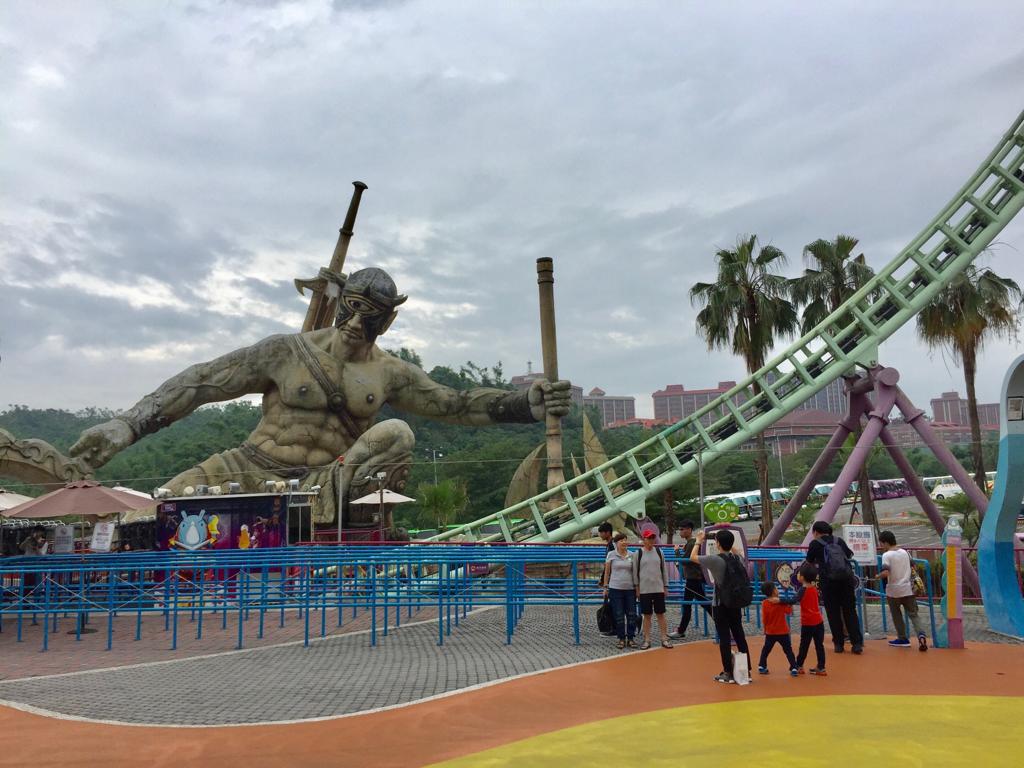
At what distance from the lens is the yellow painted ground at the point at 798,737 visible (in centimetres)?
560

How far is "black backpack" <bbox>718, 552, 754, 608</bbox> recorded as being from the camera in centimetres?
778

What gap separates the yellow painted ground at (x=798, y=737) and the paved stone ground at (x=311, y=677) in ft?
6.57

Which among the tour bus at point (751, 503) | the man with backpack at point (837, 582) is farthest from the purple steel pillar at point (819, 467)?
the tour bus at point (751, 503)

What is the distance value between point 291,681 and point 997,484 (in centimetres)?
944

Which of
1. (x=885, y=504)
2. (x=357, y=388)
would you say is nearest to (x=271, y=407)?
(x=357, y=388)

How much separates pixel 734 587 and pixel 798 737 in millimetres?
1809

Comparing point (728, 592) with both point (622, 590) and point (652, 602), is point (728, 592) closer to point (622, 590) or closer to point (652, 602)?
point (652, 602)

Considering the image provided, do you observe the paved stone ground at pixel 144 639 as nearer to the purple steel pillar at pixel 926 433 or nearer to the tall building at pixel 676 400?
the purple steel pillar at pixel 926 433

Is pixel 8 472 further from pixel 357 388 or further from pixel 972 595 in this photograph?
pixel 972 595

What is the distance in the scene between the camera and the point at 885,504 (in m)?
67.3

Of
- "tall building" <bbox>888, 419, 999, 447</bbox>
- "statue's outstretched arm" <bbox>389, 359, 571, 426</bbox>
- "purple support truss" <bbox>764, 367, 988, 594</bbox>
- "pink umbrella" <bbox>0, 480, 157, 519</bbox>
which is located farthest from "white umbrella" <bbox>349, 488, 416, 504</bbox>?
"tall building" <bbox>888, 419, 999, 447</bbox>

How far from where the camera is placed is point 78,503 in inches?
533

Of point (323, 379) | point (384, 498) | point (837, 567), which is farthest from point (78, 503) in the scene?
point (837, 567)

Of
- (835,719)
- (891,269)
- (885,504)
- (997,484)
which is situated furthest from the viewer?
(885,504)
